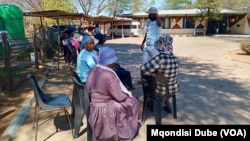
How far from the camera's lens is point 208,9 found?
31031 millimetres

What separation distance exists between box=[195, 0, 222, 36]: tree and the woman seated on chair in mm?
30179

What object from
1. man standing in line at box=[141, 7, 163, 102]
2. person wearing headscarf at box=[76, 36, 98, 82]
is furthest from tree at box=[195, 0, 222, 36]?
person wearing headscarf at box=[76, 36, 98, 82]

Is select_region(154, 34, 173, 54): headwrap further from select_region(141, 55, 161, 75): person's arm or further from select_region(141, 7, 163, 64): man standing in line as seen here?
select_region(141, 7, 163, 64): man standing in line

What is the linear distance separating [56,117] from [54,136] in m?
0.74

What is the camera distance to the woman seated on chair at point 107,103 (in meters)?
2.90

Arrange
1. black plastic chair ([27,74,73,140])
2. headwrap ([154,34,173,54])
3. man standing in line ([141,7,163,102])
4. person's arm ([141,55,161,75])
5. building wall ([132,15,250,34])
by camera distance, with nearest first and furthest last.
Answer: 1. black plastic chair ([27,74,73,140])
2. person's arm ([141,55,161,75])
3. headwrap ([154,34,173,54])
4. man standing in line ([141,7,163,102])
5. building wall ([132,15,250,34])

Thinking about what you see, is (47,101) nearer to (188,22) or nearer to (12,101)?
(12,101)

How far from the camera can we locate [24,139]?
3.70 metres

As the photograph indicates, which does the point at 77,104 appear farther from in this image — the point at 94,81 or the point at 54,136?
the point at 94,81

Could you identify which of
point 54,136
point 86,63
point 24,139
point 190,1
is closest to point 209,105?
point 86,63

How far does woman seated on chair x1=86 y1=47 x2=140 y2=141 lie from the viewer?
9.50ft

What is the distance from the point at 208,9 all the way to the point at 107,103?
30876 mm

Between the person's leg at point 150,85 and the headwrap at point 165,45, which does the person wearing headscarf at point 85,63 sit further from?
the headwrap at point 165,45

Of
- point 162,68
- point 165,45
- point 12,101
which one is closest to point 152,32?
point 165,45
